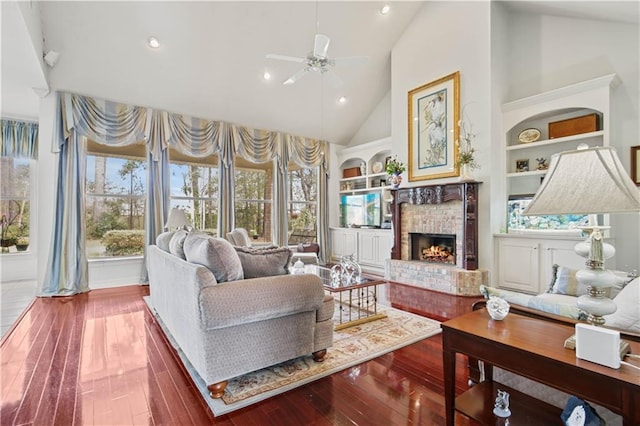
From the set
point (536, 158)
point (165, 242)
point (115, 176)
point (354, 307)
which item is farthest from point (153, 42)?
point (536, 158)

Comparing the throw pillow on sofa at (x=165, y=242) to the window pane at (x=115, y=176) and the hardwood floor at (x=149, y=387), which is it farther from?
the window pane at (x=115, y=176)

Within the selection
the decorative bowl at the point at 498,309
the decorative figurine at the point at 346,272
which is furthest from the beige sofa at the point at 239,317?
the decorative bowl at the point at 498,309

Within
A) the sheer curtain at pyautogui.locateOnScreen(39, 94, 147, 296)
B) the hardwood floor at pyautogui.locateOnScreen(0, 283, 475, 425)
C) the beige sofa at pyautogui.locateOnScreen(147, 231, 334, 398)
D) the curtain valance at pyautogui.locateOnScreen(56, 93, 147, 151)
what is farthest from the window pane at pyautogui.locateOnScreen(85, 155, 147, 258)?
the beige sofa at pyautogui.locateOnScreen(147, 231, 334, 398)

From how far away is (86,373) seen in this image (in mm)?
2389

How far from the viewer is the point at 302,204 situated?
761cm

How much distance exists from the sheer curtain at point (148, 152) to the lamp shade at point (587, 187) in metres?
5.58

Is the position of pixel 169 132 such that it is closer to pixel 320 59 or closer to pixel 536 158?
pixel 320 59

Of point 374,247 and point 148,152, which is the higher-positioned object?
point 148,152

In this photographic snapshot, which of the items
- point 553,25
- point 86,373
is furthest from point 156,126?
point 553,25

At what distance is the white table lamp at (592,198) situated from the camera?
110 centimetres

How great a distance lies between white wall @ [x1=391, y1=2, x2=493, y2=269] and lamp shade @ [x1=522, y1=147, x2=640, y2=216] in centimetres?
379

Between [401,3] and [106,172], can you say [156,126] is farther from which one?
[401,3]

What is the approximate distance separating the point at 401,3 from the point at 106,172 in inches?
229

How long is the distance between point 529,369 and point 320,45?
3.25m
